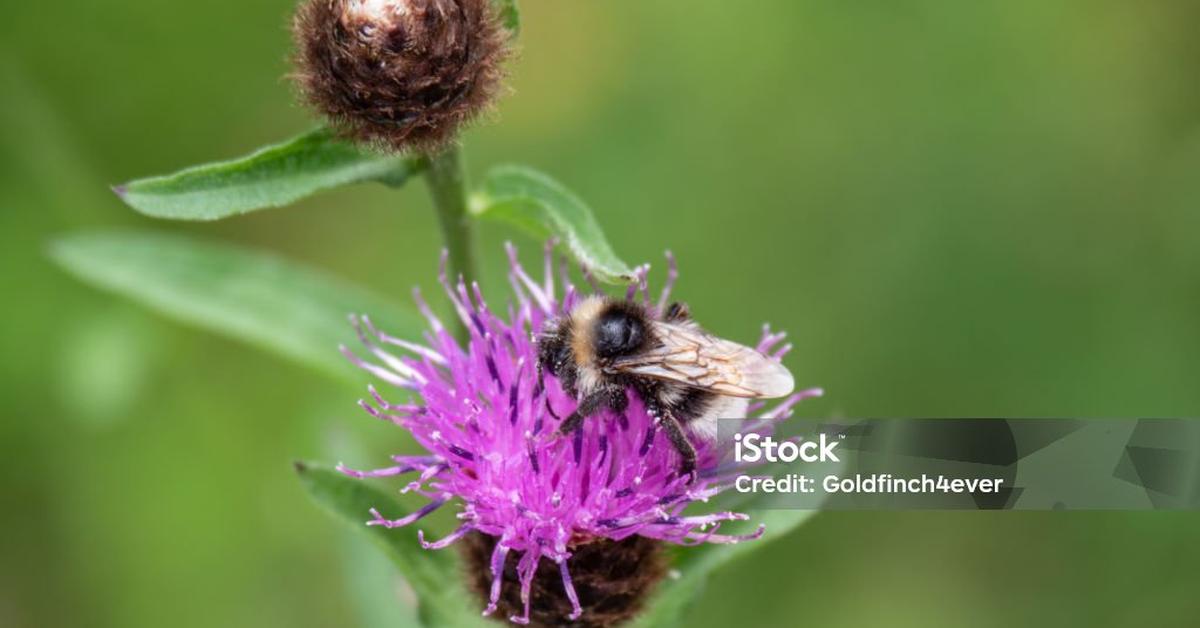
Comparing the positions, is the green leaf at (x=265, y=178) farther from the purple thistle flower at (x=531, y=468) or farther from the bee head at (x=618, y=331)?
the bee head at (x=618, y=331)

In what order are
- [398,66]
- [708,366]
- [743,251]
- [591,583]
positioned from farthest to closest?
[743,251], [591,583], [708,366], [398,66]

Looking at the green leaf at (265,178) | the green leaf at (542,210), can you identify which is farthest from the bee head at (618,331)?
the green leaf at (265,178)

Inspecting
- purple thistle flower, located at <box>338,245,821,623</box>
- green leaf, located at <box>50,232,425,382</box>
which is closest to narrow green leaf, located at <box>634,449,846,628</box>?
purple thistle flower, located at <box>338,245,821,623</box>

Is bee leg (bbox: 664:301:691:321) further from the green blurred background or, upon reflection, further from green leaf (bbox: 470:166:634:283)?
the green blurred background

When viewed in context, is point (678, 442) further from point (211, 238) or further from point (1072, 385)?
point (211, 238)

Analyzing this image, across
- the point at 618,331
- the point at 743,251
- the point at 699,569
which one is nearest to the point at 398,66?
the point at 618,331

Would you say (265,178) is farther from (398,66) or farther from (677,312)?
(677,312)
